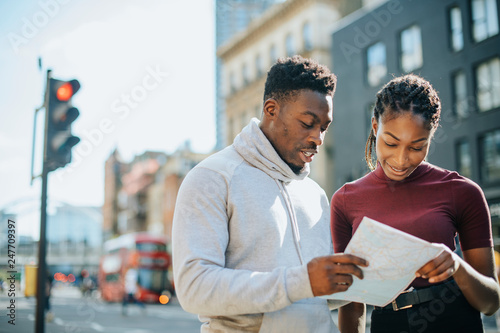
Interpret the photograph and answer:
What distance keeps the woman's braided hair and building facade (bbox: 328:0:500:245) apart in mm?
17072

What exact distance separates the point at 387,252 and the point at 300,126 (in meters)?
0.78

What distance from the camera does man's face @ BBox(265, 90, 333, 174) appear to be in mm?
2439

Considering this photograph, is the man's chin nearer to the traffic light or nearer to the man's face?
the man's face

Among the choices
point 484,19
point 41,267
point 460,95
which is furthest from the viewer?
point 460,95

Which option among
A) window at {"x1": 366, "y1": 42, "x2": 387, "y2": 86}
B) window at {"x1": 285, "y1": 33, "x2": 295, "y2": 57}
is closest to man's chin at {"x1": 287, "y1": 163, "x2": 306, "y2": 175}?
window at {"x1": 366, "y1": 42, "x2": 387, "y2": 86}

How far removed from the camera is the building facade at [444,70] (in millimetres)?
22609

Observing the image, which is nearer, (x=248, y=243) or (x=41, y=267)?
(x=248, y=243)

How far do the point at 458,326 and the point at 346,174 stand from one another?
28.1 m

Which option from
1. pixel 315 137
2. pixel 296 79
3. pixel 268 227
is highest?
pixel 296 79

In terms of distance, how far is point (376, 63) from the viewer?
1127 inches

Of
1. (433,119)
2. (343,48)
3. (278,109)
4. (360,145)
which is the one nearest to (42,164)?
(278,109)

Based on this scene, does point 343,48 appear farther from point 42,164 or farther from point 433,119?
point 433,119

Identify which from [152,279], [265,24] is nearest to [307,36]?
[265,24]

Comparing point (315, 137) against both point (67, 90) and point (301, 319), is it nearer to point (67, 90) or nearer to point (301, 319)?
point (301, 319)
